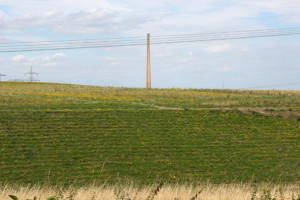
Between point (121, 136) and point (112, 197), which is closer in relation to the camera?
point (112, 197)

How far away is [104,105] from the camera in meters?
41.3

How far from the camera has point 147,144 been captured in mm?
28375

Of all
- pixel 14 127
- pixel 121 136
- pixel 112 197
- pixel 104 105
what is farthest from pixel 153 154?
pixel 112 197

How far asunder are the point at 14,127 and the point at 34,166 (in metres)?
7.54

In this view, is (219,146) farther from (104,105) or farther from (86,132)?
(104,105)

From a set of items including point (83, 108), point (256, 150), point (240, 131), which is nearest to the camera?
point (256, 150)

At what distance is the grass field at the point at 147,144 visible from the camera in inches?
923

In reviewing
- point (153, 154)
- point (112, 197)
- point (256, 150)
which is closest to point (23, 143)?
point (153, 154)

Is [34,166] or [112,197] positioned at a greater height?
[112,197]

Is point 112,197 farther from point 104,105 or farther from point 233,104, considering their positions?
point 233,104

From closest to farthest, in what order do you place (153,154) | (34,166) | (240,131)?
(34,166) → (153,154) → (240,131)

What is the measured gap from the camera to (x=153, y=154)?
2652 centimetres

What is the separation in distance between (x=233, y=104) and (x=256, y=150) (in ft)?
51.5

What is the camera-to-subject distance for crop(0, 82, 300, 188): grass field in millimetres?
23438
